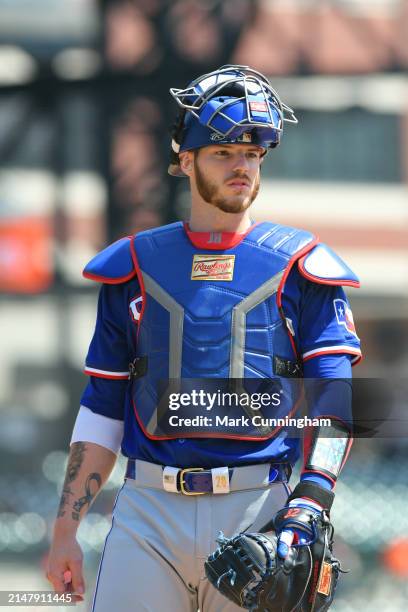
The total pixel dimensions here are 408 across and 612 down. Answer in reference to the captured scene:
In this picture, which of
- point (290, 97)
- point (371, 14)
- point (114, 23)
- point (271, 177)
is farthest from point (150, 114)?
point (271, 177)

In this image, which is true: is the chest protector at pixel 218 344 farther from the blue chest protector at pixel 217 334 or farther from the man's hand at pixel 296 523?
the man's hand at pixel 296 523

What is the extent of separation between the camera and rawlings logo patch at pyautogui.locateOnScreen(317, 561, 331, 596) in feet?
→ 10.9

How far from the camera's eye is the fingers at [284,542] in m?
3.24

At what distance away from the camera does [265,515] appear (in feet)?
11.6

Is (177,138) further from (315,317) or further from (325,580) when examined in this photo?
(325,580)

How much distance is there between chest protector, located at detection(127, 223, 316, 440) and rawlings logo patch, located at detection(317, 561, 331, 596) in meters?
0.42

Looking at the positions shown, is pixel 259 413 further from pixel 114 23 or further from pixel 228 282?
pixel 114 23

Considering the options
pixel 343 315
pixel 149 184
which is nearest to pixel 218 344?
pixel 343 315

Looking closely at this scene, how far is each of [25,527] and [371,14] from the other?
1300 cm

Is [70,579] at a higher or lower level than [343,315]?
lower

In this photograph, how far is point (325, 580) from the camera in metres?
3.34

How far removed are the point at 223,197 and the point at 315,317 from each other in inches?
17.6

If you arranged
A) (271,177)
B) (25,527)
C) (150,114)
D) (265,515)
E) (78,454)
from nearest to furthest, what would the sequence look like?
1. (265,515)
2. (78,454)
3. (25,527)
4. (150,114)
5. (271,177)
